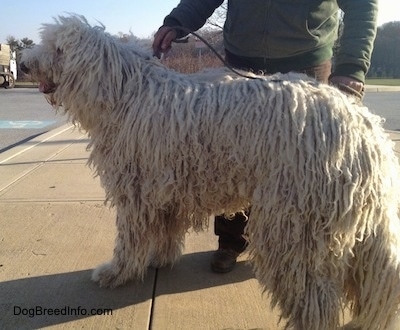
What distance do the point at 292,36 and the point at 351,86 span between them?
1.97 feet

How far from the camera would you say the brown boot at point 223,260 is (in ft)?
11.6

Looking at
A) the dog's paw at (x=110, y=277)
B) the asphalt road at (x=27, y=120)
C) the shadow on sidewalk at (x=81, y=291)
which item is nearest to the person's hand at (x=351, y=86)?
the shadow on sidewalk at (x=81, y=291)

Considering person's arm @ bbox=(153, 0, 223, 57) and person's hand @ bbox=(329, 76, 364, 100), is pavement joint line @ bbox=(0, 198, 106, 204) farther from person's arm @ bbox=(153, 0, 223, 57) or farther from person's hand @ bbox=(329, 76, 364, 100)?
person's hand @ bbox=(329, 76, 364, 100)

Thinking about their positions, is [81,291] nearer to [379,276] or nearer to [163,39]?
[163,39]

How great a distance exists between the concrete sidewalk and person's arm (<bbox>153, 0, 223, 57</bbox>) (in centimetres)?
166

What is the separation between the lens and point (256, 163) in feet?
8.14

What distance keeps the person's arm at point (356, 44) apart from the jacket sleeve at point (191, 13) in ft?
3.75

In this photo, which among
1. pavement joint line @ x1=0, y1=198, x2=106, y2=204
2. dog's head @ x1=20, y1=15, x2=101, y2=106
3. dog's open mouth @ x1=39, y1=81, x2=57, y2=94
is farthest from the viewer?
pavement joint line @ x1=0, y1=198, x2=106, y2=204

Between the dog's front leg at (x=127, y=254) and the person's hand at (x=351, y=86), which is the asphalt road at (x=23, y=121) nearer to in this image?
the dog's front leg at (x=127, y=254)

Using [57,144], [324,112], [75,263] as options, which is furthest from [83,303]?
[57,144]

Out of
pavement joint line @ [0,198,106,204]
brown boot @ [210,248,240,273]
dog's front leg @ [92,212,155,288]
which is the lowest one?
pavement joint line @ [0,198,106,204]

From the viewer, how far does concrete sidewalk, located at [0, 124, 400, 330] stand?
292 centimetres

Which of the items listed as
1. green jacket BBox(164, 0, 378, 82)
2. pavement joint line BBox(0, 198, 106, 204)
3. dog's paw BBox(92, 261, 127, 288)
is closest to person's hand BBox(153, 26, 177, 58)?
green jacket BBox(164, 0, 378, 82)

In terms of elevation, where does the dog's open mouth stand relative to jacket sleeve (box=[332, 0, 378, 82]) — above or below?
below
